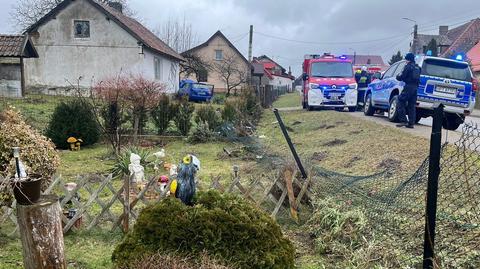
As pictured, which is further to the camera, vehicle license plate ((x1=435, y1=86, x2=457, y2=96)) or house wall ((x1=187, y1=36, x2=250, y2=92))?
house wall ((x1=187, y1=36, x2=250, y2=92))

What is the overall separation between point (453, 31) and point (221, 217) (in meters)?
57.4

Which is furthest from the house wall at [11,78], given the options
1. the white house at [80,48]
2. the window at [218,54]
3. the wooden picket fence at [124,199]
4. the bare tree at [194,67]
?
the window at [218,54]

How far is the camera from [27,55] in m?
20.9

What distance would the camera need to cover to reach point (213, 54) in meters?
48.3

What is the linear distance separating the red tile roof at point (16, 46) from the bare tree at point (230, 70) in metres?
23.4

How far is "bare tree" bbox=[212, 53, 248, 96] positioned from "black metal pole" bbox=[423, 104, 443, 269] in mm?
39725

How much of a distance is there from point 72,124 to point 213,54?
1486 inches

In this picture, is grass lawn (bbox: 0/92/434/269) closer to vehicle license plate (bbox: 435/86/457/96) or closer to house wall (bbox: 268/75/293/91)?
vehicle license plate (bbox: 435/86/457/96)

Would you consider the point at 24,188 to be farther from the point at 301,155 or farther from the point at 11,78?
the point at 11,78

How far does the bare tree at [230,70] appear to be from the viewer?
4400 centimetres

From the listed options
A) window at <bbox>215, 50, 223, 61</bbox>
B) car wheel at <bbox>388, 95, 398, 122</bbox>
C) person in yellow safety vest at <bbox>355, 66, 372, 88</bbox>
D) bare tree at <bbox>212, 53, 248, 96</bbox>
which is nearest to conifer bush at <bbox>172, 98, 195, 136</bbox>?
car wheel at <bbox>388, 95, 398, 122</bbox>

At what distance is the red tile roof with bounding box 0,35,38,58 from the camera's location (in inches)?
774

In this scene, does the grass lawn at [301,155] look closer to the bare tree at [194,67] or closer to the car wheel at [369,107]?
the car wheel at [369,107]

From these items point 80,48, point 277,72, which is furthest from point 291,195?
point 277,72
